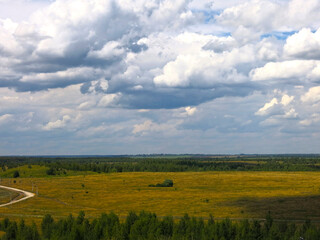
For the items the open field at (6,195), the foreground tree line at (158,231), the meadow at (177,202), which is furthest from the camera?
the open field at (6,195)

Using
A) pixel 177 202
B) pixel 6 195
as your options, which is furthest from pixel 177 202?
pixel 6 195

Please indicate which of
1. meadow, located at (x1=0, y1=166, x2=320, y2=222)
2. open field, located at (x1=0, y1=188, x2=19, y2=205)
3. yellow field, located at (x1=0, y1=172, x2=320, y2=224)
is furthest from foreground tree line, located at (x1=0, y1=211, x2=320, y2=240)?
open field, located at (x1=0, y1=188, x2=19, y2=205)

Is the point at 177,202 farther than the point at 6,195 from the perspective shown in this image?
No

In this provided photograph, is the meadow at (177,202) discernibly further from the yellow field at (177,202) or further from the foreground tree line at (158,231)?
the foreground tree line at (158,231)

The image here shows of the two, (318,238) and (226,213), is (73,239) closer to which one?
(318,238)

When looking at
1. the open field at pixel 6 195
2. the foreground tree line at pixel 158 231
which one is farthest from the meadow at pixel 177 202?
the foreground tree line at pixel 158 231

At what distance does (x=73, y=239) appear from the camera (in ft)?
200

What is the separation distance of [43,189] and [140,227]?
96664 millimetres

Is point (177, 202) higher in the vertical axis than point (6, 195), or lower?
higher

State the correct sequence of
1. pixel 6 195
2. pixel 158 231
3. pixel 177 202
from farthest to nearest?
1. pixel 6 195
2. pixel 177 202
3. pixel 158 231

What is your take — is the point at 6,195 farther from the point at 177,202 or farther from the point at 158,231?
the point at 158,231

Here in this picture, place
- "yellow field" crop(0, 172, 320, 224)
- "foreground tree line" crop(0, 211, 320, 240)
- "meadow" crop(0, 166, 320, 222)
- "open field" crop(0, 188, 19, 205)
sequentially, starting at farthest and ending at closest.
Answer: "open field" crop(0, 188, 19, 205)
"yellow field" crop(0, 172, 320, 224)
"meadow" crop(0, 166, 320, 222)
"foreground tree line" crop(0, 211, 320, 240)

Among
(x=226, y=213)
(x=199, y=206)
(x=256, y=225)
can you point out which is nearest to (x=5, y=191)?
(x=199, y=206)

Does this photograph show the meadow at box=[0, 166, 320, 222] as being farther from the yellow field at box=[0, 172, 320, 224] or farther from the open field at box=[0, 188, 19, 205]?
the open field at box=[0, 188, 19, 205]
